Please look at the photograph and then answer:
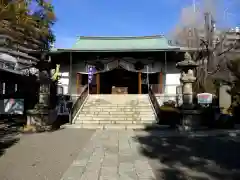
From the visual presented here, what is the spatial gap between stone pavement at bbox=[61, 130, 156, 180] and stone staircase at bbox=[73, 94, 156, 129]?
4828 millimetres

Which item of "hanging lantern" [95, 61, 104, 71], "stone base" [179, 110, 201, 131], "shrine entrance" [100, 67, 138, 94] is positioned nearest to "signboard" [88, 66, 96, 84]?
"hanging lantern" [95, 61, 104, 71]

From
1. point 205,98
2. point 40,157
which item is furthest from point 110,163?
point 205,98

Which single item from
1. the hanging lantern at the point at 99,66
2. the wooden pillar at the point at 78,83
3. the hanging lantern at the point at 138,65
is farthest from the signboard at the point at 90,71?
the hanging lantern at the point at 138,65

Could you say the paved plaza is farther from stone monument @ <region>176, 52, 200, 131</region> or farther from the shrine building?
the shrine building

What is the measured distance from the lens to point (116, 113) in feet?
54.4

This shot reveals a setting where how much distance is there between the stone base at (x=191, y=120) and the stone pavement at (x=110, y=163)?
13.9ft

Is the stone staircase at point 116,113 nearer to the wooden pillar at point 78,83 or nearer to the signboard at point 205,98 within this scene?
the signboard at point 205,98

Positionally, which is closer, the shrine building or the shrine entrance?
the shrine building

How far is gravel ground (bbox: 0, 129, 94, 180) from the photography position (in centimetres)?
589

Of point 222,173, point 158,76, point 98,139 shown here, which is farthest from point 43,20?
point 158,76

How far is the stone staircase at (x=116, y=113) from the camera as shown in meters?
14.6

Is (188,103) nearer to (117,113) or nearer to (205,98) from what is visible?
(205,98)

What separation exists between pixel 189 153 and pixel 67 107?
1132 cm

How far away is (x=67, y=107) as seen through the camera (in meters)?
17.8
